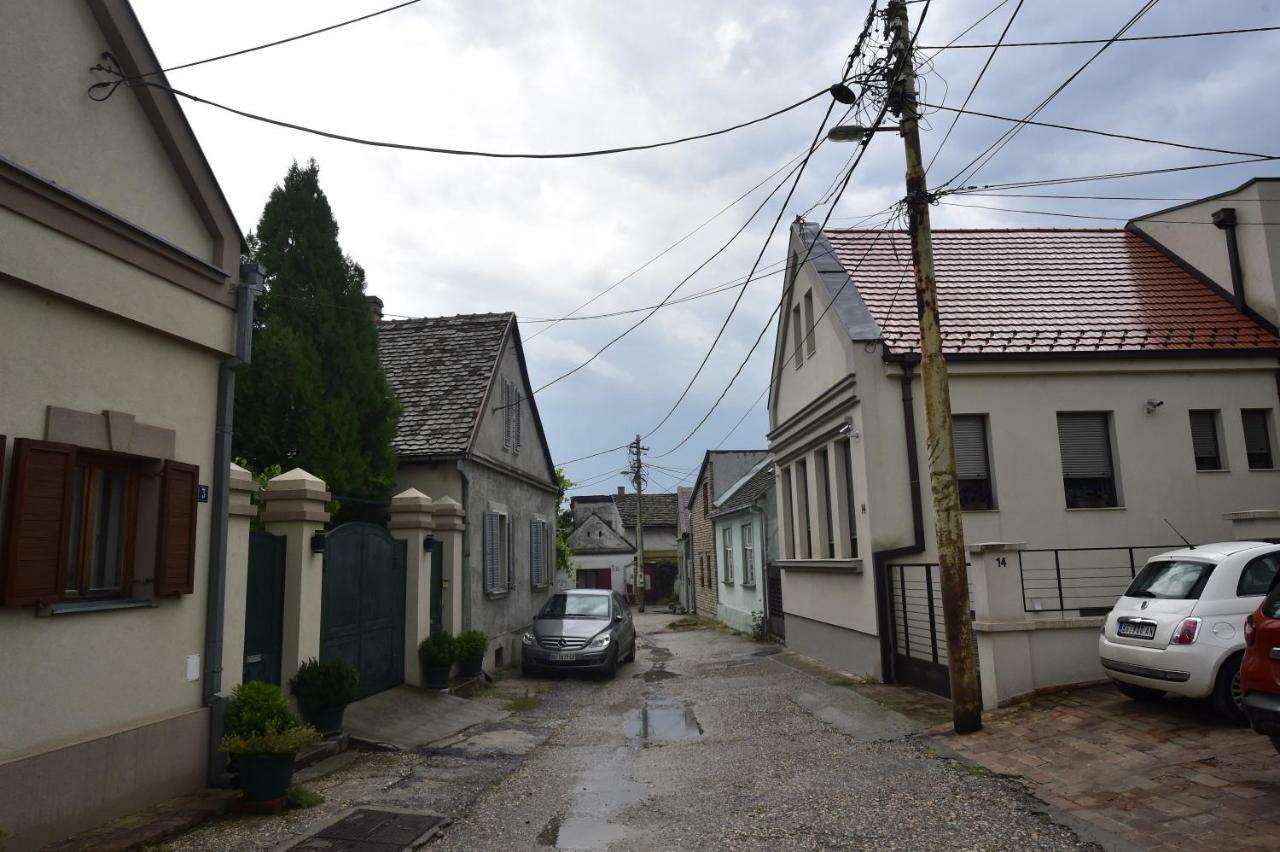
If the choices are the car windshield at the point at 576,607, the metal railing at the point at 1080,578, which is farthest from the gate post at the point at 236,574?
the metal railing at the point at 1080,578

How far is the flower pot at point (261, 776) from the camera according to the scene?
22.5ft

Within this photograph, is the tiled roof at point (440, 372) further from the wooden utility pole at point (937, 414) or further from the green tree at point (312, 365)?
the wooden utility pole at point (937, 414)

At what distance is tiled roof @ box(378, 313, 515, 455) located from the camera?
15.5 m

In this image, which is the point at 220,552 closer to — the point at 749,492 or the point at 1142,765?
the point at 1142,765

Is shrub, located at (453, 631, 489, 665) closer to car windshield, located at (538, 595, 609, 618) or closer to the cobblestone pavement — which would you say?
car windshield, located at (538, 595, 609, 618)

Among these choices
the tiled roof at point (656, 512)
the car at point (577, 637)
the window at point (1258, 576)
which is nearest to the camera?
the window at point (1258, 576)

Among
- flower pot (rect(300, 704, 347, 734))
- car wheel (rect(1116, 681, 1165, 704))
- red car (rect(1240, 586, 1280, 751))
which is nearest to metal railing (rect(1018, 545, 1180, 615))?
car wheel (rect(1116, 681, 1165, 704))

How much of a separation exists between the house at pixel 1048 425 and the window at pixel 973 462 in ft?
0.07

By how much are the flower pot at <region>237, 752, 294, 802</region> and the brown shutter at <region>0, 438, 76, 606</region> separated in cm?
195

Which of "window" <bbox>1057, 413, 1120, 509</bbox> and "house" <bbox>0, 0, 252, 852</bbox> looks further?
"window" <bbox>1057, 413, 1120, 509</bbox>

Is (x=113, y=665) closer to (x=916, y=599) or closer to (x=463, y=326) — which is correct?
(x=916, y=599)

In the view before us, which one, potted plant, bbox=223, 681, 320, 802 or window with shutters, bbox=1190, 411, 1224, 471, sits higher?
window with shutters, bbox=1190, 411, 1224, 471

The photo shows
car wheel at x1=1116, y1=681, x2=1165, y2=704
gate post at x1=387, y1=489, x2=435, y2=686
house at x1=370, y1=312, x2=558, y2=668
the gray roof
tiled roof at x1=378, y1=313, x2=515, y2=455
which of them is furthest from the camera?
the gray roof

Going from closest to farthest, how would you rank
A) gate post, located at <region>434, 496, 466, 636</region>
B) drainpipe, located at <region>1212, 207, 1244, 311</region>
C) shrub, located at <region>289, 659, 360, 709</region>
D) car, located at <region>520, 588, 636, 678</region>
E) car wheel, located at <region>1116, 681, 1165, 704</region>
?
1. car wheel, located at <region>1116, 681, 1165, 704</region>
2. shrub, located at <region>289, 659, 360, 709</region>
3. gate post, located at <region>434, 496, 466, 636</region>
4. drainpipe, located at <region>1212, 207, 1244, 311</region>
5. car, located at <region>520, 588, 636, 678</region>
